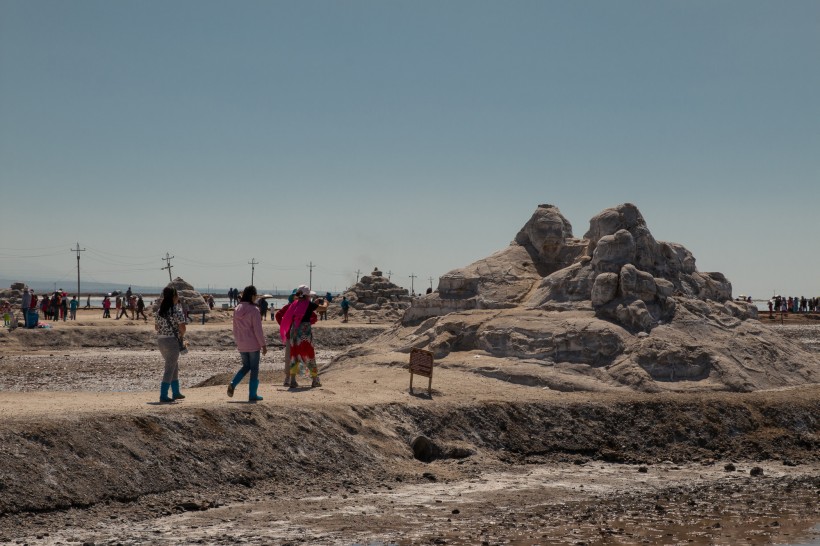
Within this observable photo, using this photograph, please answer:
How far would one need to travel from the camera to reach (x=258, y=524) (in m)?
11.4

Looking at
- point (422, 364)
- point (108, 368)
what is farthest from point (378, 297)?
point (422, 364)

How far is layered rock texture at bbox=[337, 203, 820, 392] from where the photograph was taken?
19703 millimetres

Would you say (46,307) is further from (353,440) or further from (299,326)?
(353,440)

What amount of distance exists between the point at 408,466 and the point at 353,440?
93cm

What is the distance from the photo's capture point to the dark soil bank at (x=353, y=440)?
12.0 meters

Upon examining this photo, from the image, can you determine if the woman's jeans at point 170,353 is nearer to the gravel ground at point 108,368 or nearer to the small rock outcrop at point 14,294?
the gravel ground at point 108,368

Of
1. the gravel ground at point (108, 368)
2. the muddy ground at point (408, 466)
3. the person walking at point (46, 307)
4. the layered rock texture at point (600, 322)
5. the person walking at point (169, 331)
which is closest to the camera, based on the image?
the muddy ground at point (408, 466)

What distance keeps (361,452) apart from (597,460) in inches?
169

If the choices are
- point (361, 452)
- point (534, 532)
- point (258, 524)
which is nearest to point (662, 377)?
point (361, 452)

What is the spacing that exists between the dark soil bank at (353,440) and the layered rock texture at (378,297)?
38.7m

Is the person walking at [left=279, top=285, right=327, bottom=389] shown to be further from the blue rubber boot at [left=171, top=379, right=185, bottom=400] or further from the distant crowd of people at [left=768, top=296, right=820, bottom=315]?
the distant crowd of people at [left=768, top=296, right=820, bottom=315]

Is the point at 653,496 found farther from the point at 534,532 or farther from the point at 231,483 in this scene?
the point at 231,483

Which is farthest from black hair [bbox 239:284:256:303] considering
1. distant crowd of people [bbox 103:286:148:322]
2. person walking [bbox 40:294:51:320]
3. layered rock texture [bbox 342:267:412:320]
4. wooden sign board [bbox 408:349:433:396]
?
layered rock texture [bbox 342:267:412:320]

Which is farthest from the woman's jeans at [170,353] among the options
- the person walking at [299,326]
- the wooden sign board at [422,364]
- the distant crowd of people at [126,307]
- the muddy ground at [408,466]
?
the distant crowd of people at [126,307]
